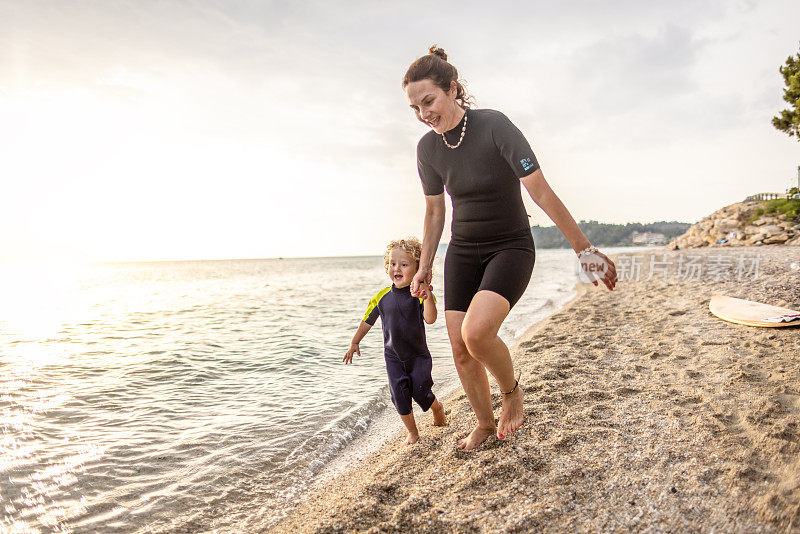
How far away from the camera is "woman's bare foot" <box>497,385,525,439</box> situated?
2.87 meters

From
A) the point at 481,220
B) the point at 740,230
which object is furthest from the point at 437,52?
the point at 740,230

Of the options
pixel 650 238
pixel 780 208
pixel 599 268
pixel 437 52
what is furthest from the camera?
pixel 650 238

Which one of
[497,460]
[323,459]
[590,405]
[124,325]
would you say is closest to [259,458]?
[323,459]

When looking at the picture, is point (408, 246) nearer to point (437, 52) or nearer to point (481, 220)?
point (481, 220)

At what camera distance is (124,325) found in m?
11.8

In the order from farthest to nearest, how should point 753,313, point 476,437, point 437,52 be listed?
point 753,313
point 476,437
point 437,52

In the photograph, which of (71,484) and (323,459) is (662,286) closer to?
(323,459)

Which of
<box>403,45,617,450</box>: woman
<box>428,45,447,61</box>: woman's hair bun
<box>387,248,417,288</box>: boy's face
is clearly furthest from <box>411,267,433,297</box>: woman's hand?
<box>428,45,447,61</box>: woman's hair bun

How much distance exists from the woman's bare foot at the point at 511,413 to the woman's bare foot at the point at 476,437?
0.42ft

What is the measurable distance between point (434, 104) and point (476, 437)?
2184 millimetres

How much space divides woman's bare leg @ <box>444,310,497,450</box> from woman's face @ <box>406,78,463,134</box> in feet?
4.00

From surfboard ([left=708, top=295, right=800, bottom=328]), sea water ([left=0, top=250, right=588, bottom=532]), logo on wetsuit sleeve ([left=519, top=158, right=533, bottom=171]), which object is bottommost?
sea water ([left=0, top=250, right=588, bottom=532])

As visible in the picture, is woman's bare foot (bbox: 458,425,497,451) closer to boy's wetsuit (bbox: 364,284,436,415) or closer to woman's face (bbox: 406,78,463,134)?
Answer: boy's wetsuit (bbox: 364,284,436,415)

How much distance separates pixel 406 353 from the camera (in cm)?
347
